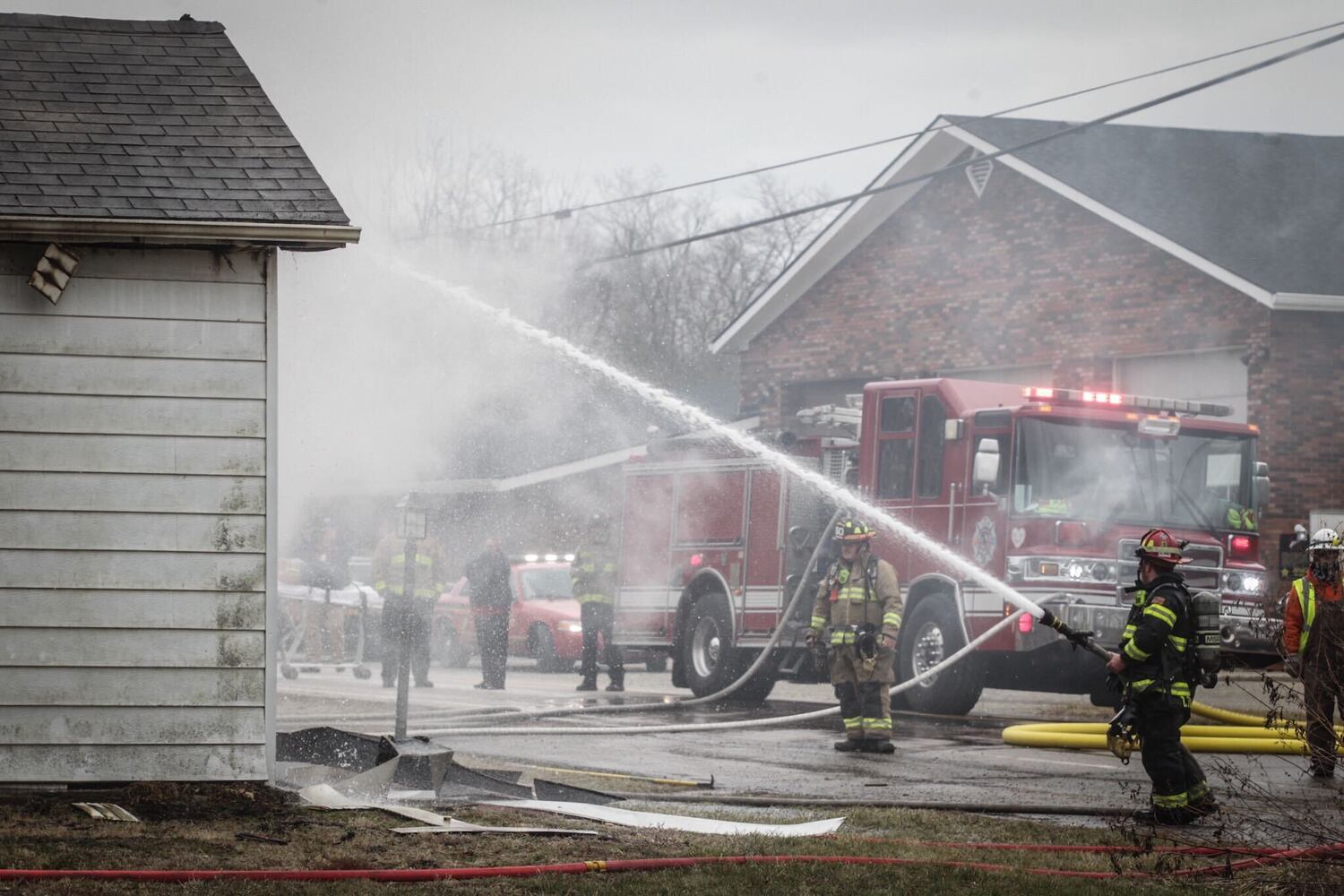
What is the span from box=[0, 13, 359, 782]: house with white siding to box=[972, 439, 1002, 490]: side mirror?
6.53 m

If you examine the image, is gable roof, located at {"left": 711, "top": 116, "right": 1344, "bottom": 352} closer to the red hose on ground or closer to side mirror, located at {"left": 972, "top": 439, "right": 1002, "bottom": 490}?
side mirror, located at {"left": 972, "top": 439, "right": 1002, "bottom": 490}

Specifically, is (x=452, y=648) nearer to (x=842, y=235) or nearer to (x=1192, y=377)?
(x=842, y=235)

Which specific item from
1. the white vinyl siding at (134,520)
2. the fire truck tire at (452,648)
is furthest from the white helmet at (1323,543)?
the fire truck tire at (452,648)

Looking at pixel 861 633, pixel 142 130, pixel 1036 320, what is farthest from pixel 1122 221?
pixel 142 130

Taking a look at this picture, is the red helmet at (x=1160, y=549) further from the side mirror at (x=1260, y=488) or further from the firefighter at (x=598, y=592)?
the firefighter at (x=598, y=592)

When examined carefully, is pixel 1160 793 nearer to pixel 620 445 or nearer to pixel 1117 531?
pixel 1117 531

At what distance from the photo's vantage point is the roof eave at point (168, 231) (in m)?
7.73

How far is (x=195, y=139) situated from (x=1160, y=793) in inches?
234

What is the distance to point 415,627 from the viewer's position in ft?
59.9

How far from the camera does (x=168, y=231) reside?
7863 millimetres

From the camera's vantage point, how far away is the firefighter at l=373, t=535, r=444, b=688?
17.0 m

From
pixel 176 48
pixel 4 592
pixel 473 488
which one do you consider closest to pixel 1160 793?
pixel 4 592

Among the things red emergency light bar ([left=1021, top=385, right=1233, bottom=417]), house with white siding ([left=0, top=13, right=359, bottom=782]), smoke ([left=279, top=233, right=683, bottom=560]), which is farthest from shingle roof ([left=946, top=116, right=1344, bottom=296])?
house with white siding ([left=0, top=13, right=359, bottom=782])

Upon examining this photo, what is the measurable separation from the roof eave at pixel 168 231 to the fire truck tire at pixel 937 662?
7.50 metres
